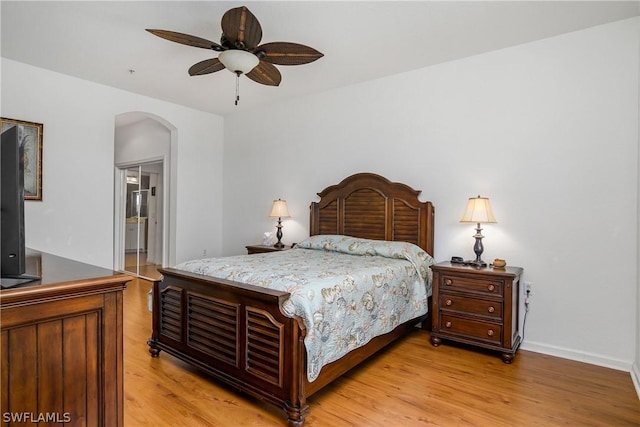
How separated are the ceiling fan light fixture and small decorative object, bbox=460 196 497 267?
211cm

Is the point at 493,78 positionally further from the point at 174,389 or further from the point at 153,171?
the point at 153,171

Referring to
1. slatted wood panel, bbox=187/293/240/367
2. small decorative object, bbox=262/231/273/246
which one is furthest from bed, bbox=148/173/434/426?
small decorative object, bbox=262/231/273/246

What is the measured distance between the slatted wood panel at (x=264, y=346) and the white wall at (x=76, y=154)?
3.04 m

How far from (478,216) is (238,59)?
2.26 metres

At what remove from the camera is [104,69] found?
3771 mm

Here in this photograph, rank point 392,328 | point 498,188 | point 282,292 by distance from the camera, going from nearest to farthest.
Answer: point 282,292 < point 392,328 < point 498,188

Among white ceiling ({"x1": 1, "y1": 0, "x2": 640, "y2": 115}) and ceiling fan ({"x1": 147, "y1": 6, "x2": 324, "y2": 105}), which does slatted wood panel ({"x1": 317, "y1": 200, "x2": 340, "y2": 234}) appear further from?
ceiling fan ({"x1": 147, "y1": 6, "x2": 324, "y2": 105})

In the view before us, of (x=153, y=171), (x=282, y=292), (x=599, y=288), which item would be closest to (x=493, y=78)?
(x=599, y=288)

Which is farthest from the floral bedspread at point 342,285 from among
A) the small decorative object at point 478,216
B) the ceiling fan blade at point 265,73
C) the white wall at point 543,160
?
the ceiling fan blade at point 265,73

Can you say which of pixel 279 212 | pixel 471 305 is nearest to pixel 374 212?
pixel 279 212

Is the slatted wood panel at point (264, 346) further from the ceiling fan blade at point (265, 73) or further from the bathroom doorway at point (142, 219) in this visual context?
the bathroom doorway at point (142, 219)

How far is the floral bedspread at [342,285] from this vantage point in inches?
78.5

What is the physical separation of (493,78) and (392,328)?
7.89 ft

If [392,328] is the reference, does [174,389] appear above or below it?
below
